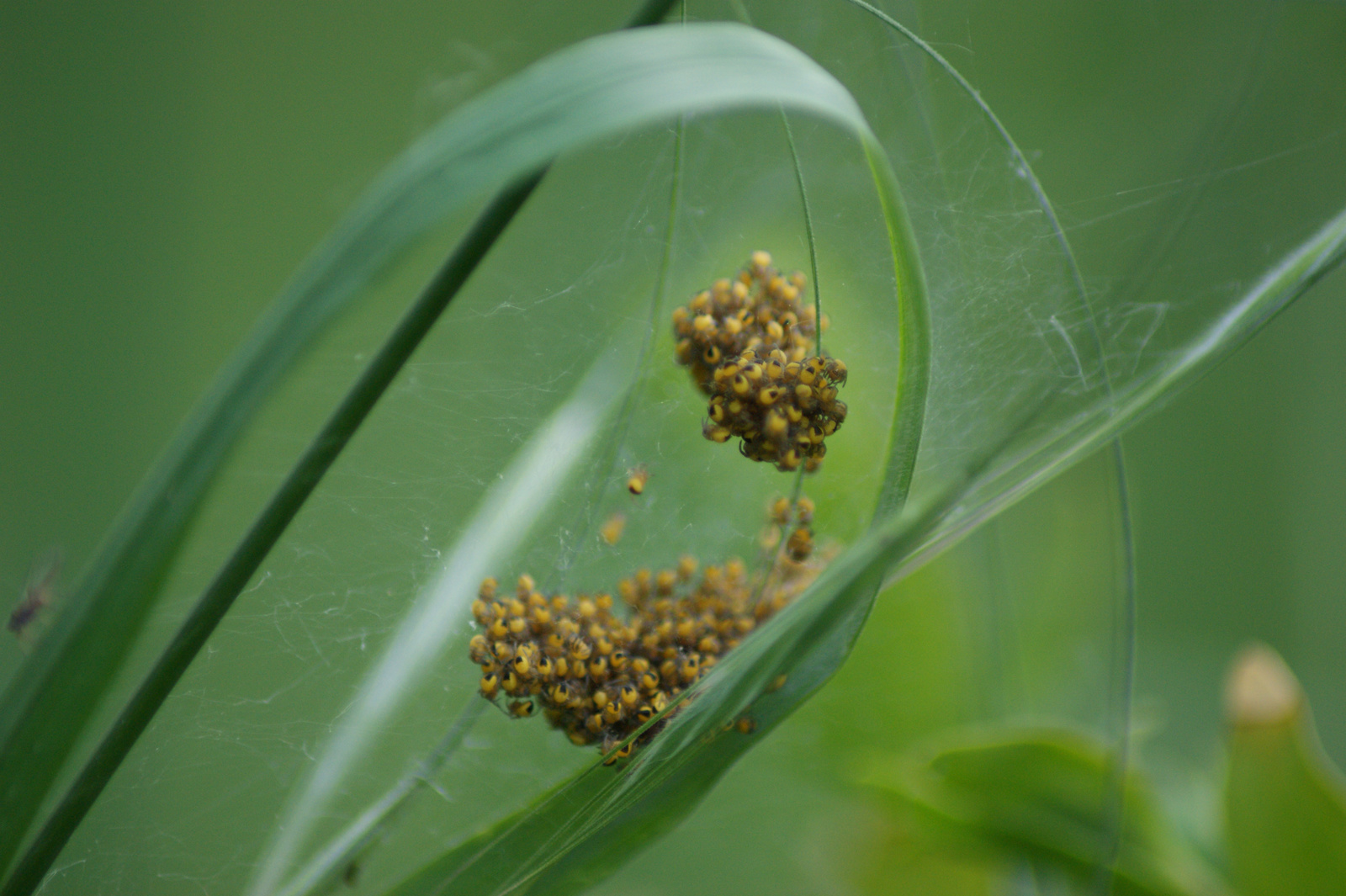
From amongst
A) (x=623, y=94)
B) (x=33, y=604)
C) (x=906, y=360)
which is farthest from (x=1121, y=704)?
(x=33, y=604)

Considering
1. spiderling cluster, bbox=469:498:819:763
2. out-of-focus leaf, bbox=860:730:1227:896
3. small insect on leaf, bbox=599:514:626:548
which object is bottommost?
out-of-focus leaf, bbox=860:730:1227:896

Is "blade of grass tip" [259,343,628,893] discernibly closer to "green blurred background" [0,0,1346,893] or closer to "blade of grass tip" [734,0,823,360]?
"green blurred background" [0,0,1346,893]

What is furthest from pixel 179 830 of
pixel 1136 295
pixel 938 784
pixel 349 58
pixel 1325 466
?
pixel 1325 466

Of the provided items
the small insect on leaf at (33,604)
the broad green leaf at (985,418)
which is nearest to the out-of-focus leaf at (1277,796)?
the broad green leaf at (985,418)

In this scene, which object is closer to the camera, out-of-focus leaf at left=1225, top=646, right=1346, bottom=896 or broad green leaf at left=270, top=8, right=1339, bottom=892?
broad green leaf at left=270, top=8, right=1339, bottom=892

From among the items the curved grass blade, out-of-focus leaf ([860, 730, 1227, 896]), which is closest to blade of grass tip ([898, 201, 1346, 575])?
the curved grass blade

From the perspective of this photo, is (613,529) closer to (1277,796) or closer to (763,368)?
(763,368)

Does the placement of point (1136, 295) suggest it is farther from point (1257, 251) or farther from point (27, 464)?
point (27, 464)
